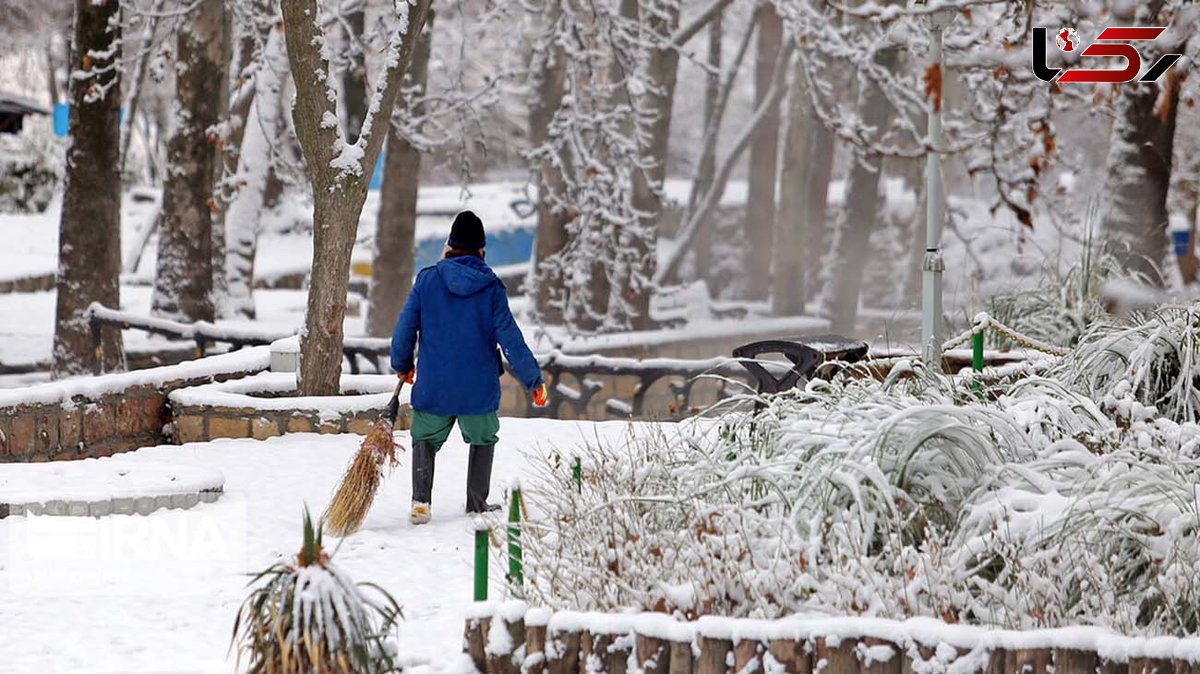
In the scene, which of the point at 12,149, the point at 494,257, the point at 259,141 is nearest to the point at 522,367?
the point at 259,141

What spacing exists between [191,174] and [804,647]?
1181 centimetres

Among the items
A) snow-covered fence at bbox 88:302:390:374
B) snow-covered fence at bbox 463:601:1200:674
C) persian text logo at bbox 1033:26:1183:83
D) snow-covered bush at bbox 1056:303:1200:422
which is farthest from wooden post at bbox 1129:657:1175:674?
snow-covered fence at bbox 88:302:390:374

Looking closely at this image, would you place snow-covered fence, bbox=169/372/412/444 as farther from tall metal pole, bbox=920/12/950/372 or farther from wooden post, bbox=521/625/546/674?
wooden post, bbox=521/625/546/674

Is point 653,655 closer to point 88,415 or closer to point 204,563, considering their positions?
Answer: point 204,563

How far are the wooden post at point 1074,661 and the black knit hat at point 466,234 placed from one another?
4183 millimetres

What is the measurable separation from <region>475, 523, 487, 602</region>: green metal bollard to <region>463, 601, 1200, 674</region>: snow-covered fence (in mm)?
157

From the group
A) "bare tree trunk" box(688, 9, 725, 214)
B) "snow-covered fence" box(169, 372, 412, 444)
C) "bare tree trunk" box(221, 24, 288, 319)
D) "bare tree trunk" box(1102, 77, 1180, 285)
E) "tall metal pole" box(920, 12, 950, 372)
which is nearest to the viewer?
"snow-covered fence" box(169, 372, 412, 444)

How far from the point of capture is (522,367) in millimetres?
7949

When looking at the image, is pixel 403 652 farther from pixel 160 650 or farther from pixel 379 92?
pixel 379 92

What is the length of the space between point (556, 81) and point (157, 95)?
75.6 feet

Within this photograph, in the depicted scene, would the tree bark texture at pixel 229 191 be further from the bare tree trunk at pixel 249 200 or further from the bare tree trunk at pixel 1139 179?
the bare tree trunk at pixel 1139 179

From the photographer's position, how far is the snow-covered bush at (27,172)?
32688 mm

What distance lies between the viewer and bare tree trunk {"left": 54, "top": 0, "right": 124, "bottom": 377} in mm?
14078

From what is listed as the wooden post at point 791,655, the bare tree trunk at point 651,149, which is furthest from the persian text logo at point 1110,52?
the bare tree trunk at point 651,149
